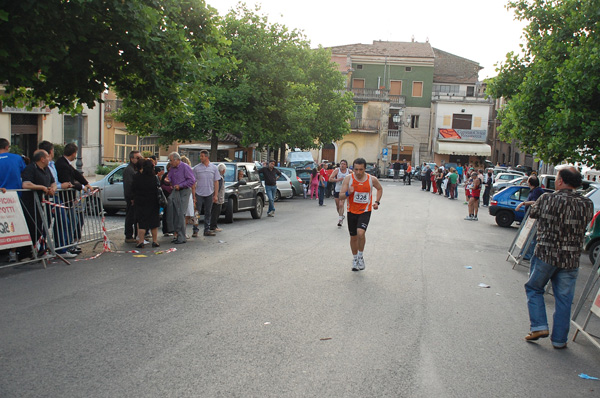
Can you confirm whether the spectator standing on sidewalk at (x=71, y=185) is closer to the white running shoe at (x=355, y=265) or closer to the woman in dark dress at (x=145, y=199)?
the woman in dark dress at (x=145, y=199)

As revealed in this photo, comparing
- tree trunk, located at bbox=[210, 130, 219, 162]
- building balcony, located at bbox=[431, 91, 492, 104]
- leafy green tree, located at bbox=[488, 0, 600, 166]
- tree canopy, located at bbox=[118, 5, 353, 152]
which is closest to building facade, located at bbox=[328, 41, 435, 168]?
building balcony, located at bbox=[431, 91, 492, 104]

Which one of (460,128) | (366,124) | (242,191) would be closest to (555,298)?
(242,191)

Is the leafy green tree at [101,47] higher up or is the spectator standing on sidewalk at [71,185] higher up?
the leafy green tree at [101,47]

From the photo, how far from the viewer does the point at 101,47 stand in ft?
34.0

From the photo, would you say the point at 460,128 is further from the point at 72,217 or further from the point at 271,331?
the point at 271,331

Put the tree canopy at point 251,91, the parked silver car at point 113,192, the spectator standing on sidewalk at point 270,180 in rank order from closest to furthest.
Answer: the parked silver car at point 113,192 < the spectator standing on sidewalk at point 270,180 < the tree canopy at point 251,91

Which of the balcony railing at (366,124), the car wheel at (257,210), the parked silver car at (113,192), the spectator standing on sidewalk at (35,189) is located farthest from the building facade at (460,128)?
the spectator standing on sidewalk at (35,189)

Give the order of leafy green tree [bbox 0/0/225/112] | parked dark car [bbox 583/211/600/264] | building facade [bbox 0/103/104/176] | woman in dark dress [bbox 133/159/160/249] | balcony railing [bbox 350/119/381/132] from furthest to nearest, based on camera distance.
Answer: balcony railing [bbox 350/119/381/132], building facade [bbox 0/103/104/176], parked dark car [bbox 583/211/600/264], woman in dark dress [bbox 133/159/160/249], leafy green tree [bbox 0/0/225/112]

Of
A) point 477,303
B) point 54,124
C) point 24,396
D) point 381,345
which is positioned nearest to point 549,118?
point 477,303

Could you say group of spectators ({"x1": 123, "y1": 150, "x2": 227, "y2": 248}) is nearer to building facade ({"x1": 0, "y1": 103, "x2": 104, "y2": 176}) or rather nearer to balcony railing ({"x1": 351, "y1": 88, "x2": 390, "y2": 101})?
building facade ({"x1": 0, "y1": 103, "x2": 104, "y2": 176})

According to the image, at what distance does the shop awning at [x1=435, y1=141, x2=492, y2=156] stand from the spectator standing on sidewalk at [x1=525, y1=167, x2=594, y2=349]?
197 ft

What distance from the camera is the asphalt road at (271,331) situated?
4.81 metres

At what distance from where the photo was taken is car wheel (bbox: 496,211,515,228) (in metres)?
21.4

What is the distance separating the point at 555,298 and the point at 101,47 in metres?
8.15
